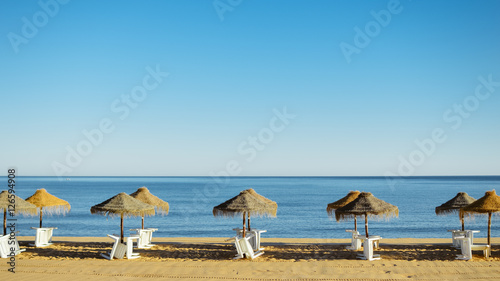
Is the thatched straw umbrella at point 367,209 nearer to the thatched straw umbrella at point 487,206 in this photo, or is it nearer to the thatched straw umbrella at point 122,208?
the thatched straw umbrella at point 487,206

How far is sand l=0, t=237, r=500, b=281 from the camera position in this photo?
1084 cm

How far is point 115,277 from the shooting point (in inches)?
425

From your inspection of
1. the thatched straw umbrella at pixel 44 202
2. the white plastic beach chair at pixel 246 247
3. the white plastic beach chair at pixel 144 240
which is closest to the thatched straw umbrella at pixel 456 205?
the white plastic beach chair at pixel 246 247

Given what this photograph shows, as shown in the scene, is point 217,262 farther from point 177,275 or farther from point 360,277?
point 360,277

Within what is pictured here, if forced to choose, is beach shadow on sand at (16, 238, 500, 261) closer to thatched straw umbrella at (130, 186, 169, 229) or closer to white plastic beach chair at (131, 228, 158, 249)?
white plastic beach chair at (131, 228, 158, 249)

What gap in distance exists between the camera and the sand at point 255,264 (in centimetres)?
1084

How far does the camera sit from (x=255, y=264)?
12.3 m

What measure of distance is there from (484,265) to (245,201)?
703cm

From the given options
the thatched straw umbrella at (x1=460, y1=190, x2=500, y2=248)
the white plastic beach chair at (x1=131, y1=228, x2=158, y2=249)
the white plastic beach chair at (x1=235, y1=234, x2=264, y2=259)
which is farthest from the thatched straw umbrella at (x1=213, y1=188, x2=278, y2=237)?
the thatched straw umbrella at (x1=460, y1=190, x2=500, y2=248)

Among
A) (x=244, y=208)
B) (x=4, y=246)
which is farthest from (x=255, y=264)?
(x=4, y=246)

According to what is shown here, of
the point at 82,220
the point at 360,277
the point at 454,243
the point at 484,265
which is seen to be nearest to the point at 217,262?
the point at 360,277

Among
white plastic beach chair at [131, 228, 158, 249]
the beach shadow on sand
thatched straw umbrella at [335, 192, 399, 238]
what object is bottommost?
the beach shadow on sand

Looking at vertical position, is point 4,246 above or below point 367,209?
below

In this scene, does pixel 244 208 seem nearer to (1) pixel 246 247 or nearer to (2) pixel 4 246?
(1) pixel 246 247
